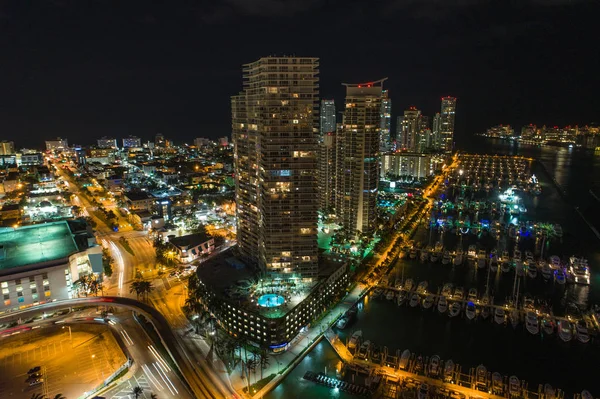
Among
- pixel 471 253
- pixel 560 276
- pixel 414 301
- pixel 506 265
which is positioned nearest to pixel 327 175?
pixel 471 253

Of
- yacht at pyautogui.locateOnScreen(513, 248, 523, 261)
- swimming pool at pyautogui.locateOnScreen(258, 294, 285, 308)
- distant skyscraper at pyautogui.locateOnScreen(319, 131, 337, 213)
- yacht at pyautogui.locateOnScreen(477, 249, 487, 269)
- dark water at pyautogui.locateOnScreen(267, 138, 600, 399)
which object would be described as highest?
distant skyscraper at pyautogui.locateOnScreen(319, 131, 337, 213)

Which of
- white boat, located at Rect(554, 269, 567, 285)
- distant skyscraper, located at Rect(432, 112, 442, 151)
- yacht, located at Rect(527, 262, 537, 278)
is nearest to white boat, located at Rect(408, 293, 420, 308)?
yacht, located at Rect(527, 262, 537, 278)

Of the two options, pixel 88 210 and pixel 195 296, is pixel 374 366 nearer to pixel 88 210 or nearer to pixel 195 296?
pixel 195 296

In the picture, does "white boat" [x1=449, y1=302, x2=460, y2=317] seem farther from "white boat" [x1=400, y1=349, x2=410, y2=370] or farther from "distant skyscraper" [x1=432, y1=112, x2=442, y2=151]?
"distant skyscraper" [x1=432, y1=112, x2=442, y2=151]

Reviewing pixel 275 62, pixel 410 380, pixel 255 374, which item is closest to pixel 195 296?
pixel 255 374

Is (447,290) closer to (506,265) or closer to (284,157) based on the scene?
(506,265)

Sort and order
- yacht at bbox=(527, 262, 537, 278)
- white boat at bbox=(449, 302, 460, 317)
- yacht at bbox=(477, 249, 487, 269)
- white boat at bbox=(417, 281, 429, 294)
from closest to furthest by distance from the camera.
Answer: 1. white boat at bbox=(449, 302, 460, 317)
2. white boat at bbox=(417, 281, 429, 294)
3. yacht at bbox=(527, 262, 537, 278)
4. yacht at bbox=(477, 249, 487, 269)

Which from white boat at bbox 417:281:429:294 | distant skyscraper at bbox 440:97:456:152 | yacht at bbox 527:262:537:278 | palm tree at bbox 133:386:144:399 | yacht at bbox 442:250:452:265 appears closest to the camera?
palm tree at bbox 133:386:144:399
